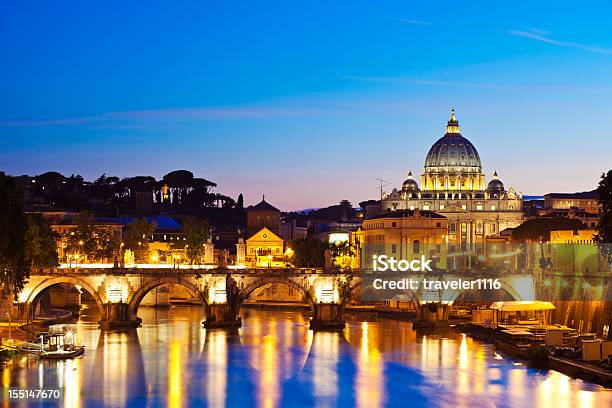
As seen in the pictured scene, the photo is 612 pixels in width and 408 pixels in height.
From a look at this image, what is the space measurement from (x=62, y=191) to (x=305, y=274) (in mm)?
82160

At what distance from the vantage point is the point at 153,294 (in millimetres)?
98188

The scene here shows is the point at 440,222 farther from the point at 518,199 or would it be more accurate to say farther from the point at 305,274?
the point at 305,274

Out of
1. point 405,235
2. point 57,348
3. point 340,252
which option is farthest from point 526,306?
point 405,235

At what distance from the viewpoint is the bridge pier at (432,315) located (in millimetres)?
76750

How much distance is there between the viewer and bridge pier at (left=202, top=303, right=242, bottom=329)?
77062mm

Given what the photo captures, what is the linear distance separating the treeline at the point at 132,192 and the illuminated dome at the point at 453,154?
2572 centimetres

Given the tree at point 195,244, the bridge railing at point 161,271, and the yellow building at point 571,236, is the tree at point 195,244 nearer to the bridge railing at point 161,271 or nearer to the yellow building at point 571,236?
the yellow building at point 571,236

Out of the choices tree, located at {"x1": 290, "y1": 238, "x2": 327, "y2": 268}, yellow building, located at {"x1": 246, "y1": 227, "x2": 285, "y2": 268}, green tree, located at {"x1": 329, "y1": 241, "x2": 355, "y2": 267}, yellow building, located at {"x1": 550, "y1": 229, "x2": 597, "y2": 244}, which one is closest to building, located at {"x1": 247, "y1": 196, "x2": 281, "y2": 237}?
yellow building, located at {"x1": 246, "y1": 227, "x2": 285, "y2": 268}

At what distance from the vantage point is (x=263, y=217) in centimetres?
14888

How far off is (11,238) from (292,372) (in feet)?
45.5

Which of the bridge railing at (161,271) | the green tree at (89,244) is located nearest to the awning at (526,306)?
the bridge railing at (161,271)

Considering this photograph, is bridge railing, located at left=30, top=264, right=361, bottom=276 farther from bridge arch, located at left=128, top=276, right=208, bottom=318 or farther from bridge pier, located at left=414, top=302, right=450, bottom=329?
bridge pier, located at left=414, top=302, right=450, bottom=329

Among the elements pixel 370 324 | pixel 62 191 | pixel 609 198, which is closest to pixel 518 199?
pixel 62 191

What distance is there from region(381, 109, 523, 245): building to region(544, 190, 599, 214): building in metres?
4.65
